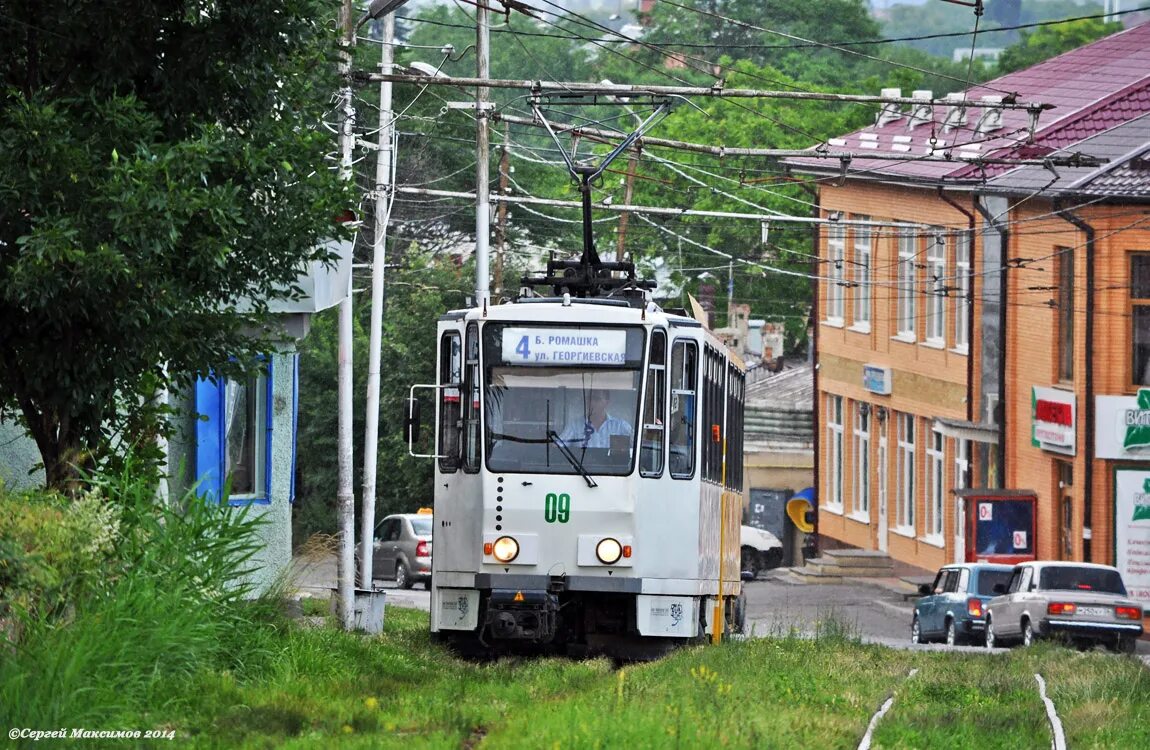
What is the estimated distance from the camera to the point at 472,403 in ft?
58.5

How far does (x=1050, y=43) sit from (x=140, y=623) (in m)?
74.5

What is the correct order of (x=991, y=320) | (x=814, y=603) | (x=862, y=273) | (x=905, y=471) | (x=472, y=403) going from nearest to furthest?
1. (x=472, y=403)
2. (x=991, y=320)
3. (x=814, y=603)
4. (x=905, y=471)
5. (x=862, y=273)

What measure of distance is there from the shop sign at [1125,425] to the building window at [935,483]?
8084 millimetres

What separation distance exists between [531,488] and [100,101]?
20.6 ft

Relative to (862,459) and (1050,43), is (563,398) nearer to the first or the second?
(862,459)

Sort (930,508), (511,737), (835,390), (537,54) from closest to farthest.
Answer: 1. (511,737)
2. (930,508)
3. (835,390)
4. (537,54)

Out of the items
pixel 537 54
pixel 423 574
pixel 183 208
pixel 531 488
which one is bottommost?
pixel 423 574

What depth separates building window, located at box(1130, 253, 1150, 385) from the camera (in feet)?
126

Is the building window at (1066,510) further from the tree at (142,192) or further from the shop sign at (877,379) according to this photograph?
the tree at (142,192)

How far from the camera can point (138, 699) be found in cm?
1117

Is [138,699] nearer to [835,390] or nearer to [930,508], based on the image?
[930,508]

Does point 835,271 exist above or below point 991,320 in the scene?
above

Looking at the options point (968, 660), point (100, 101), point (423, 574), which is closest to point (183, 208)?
point (100, 101)

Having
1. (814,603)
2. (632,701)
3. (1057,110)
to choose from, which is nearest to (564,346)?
(632,701)
